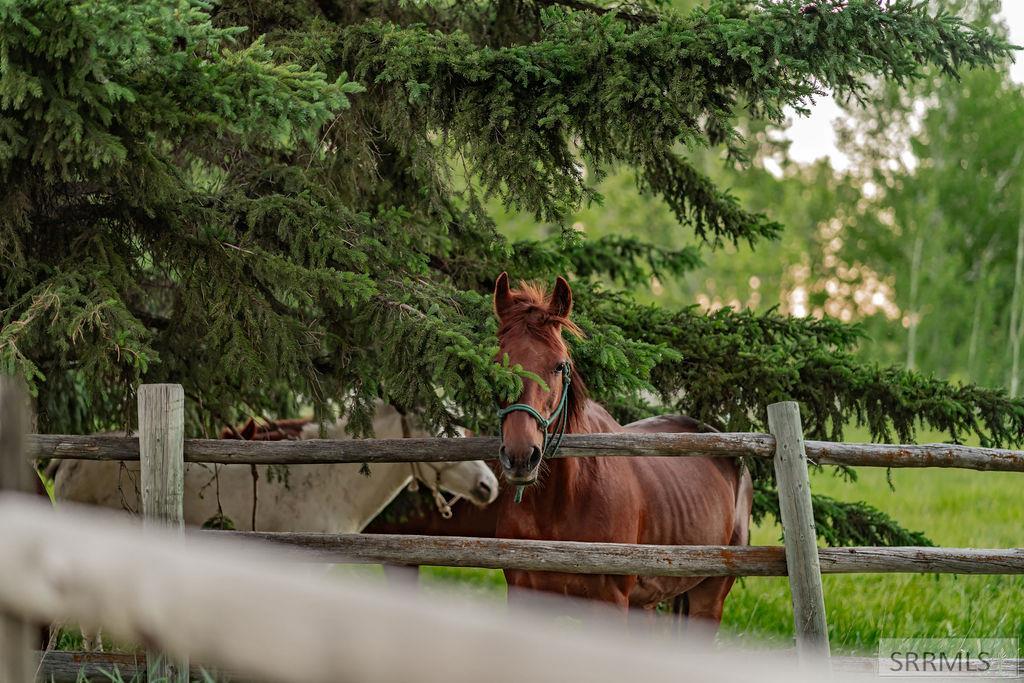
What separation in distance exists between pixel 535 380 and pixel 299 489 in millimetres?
3077

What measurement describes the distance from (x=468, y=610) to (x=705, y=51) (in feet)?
11.7

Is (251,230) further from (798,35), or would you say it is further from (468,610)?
(468,610)

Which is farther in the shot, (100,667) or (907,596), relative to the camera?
(907,596)

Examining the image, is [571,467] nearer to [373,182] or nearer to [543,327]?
[543,327]

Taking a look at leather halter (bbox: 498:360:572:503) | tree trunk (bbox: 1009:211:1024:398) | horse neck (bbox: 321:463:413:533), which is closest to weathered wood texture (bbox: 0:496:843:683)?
leather halter (bbox: 498:360:572:503)

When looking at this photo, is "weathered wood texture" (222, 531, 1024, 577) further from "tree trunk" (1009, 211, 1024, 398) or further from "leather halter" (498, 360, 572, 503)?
"tree trunk" (1009, 211, 1024, 398)

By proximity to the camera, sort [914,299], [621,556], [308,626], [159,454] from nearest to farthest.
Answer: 1. [308,626]
2. [159,454]
3. [621,556]
4. [914,299]

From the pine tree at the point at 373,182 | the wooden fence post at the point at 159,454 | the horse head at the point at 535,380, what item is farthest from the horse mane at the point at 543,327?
the wooden fence post at the point at 159,454

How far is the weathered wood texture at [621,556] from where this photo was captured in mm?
4312

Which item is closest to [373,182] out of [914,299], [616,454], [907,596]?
[616,454]

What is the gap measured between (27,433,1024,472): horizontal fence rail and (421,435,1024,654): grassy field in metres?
2.18

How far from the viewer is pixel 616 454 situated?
4.44 meters

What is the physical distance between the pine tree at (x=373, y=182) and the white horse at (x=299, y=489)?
478 mm

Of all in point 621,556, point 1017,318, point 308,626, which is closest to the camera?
point 308,626
